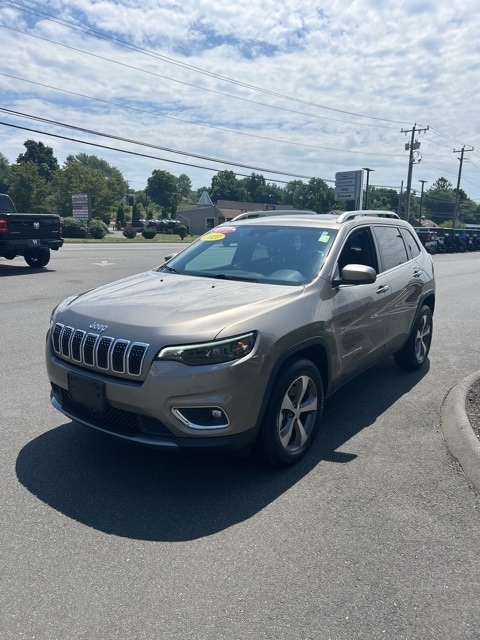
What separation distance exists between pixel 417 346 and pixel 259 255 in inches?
103

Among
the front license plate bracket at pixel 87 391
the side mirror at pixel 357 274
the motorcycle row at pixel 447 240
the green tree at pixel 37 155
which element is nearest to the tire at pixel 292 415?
the side mirror at pixel 357 274

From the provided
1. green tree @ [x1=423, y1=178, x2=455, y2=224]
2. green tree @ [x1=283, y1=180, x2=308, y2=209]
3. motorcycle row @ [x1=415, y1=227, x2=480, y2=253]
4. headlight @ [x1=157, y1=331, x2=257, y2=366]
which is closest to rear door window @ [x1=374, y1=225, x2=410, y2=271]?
headlight @ [x1=157, y1=331, x2=257, y2=366]

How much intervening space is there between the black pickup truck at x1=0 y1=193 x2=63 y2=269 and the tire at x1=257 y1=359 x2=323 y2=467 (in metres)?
11.8

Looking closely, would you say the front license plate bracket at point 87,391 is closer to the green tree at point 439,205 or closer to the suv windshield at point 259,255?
the suv windshield at point 259,255

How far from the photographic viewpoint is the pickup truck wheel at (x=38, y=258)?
15.3 metres

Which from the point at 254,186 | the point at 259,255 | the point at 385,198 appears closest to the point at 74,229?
the point at 259,255

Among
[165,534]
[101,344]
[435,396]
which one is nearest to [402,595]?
[165,534]

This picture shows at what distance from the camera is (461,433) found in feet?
14.2

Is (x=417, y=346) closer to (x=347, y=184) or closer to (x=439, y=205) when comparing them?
(x=347, y=184)

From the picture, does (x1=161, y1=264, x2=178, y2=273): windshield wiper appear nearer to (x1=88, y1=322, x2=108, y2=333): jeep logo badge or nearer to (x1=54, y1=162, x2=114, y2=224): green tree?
(x1=88, y1=322, x2=108, y2=333): jeep logo badge

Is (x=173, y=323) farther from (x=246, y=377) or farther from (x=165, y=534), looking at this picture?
(x=165, y=534)

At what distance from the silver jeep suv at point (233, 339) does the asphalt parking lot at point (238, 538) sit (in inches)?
14.6

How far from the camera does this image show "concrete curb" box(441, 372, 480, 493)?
3799 millimetres

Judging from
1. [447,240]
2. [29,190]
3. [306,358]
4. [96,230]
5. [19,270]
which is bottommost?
[96,230]
